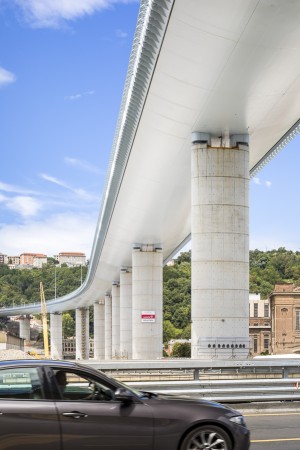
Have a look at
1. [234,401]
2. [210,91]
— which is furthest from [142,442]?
[210,91]

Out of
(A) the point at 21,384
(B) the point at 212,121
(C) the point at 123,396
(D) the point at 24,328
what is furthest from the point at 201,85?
(D) the point at 24,328

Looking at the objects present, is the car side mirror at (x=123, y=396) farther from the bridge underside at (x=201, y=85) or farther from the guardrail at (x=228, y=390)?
the bridge underside at (x=201, y=85)

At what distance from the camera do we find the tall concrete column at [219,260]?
1101 inches

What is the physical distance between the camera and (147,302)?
56.4 m

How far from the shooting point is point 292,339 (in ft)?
323

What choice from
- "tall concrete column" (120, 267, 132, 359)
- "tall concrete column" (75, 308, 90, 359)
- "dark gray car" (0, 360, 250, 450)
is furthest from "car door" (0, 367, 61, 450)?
"tall concrete column" (75, 308, 90, 359)

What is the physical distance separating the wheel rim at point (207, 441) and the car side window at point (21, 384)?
1599 mm

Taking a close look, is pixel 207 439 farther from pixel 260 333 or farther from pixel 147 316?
pixel 260 333

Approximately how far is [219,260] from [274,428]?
16.2m

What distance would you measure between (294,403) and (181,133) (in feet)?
59.7

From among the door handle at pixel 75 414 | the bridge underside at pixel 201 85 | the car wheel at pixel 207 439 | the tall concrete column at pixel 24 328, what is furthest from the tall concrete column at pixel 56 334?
the door handle at pixel 75 414

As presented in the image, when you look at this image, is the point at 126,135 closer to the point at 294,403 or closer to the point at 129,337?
the point at 294,403

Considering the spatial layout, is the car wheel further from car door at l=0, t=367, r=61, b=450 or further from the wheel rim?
car door at l=0, t=367, r=61, b=450

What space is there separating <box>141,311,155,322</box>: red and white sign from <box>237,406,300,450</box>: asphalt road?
3978 centimetres
